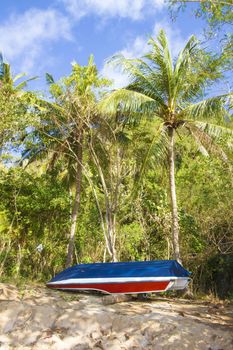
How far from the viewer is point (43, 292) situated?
859 centimetres

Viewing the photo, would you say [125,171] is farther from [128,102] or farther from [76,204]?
[128,102]

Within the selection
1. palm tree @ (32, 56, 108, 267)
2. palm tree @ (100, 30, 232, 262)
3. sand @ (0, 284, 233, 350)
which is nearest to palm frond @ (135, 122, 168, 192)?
palm tree @ (100, 30, 232, 262)

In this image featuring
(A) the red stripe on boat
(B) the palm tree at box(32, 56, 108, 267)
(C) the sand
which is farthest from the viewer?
(B) the palm tree at box(32, 56, 108, 267)

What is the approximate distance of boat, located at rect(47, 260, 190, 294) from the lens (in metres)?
8.73

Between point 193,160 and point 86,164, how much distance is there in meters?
4.79

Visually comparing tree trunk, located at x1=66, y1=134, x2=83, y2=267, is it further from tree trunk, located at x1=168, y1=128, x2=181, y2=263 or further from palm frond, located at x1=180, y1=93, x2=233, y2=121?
palm frond, located at x1=180, y1=93, x2=233, y2=121

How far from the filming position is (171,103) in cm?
1155

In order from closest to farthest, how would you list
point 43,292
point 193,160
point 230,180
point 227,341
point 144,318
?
point 227,341 → point 144,318 → point 43,292 → point 230,180 → point 193,160

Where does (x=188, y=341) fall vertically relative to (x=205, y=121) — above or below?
below

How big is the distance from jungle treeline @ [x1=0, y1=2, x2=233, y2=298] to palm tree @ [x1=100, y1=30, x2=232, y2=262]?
0.03m

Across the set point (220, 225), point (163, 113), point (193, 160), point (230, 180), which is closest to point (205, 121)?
point (163, 113)

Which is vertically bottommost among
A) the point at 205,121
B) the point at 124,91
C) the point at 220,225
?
the point at 220,225


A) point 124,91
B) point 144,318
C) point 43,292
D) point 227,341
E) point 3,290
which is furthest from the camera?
point 124,91

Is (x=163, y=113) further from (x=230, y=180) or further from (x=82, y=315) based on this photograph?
(x=82, y=315)
